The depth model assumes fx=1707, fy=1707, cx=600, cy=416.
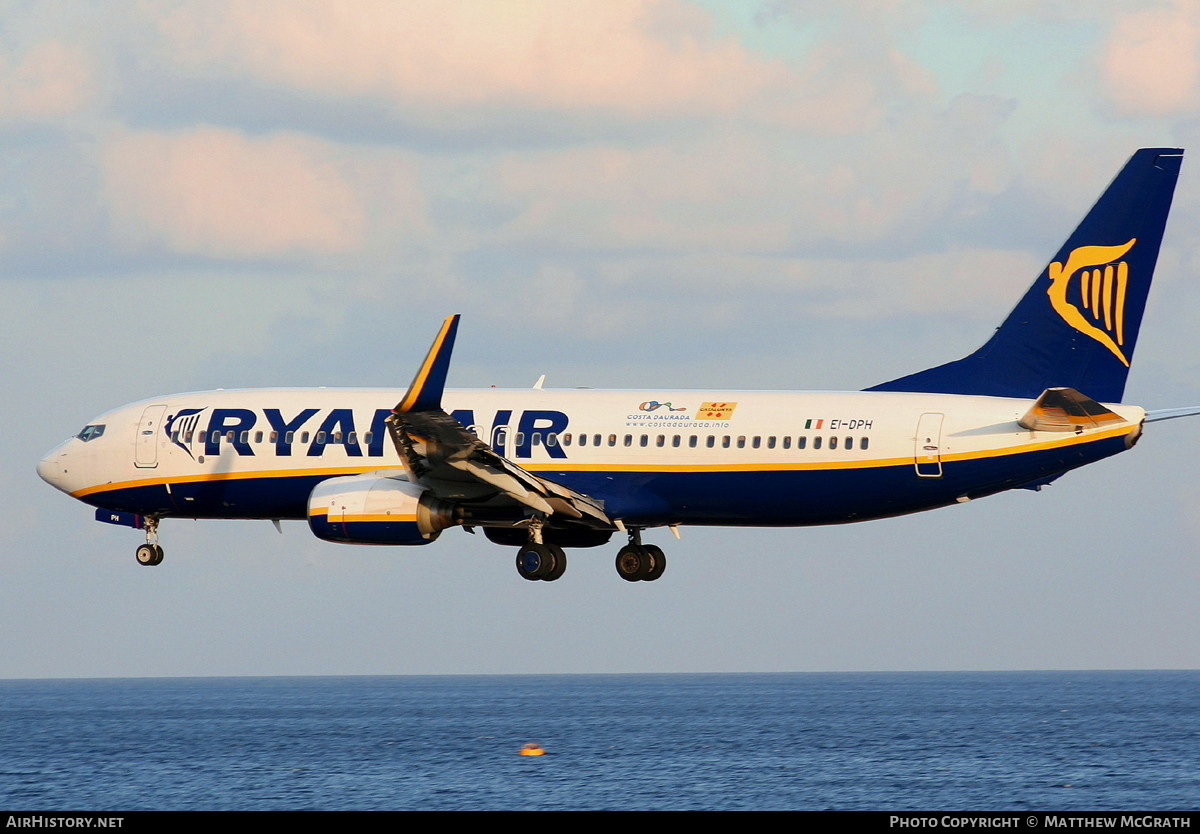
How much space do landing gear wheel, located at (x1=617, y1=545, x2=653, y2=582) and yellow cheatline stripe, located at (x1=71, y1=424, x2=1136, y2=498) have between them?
184 inches

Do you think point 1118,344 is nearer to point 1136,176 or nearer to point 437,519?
point 1136,176

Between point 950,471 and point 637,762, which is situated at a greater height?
point 950,471

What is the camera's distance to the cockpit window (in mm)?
56781

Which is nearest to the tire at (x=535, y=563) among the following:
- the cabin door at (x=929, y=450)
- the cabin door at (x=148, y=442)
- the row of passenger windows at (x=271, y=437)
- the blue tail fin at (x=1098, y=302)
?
the row of passenger windows at (x=271, y=437)

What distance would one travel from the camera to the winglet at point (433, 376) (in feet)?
144

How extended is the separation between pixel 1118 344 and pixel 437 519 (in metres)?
20.1

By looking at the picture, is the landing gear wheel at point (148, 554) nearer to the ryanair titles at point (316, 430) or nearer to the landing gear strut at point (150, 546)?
the landing gear strut at point (150, 546)

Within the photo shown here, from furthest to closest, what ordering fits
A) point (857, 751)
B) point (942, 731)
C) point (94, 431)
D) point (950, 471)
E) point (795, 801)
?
point (942, 731) < point (857, 751) < point (795, 801) < point (94, 431) < point (950, 471)

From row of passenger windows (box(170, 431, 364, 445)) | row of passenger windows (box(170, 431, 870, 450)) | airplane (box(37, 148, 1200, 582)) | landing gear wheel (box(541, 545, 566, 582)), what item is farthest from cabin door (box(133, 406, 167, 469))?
landing gear wheel (box(541, 545, 566, 582))

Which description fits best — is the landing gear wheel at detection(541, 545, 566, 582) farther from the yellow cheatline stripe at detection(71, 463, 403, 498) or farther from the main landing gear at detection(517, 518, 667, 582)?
the yellow cheatline stripe at detection(71, 463, 403, 498)

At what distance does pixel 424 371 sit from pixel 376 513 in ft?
22.0

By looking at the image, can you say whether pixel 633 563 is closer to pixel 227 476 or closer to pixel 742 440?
pixel 742 440

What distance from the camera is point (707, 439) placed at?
4956 centimetres
